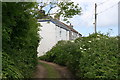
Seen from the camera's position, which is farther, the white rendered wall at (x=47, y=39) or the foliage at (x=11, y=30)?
the white rendered wall at (x=47, y=39)

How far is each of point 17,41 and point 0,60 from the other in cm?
164

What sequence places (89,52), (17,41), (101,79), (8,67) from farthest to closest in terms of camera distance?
(89,52) → (101,79) → (17,41) → (8,67)

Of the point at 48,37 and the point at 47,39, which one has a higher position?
the point at 48,37

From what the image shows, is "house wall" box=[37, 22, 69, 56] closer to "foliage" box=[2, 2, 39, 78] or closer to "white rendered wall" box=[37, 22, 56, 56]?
"white rendered wall" box=[37, 22, 56, 56]

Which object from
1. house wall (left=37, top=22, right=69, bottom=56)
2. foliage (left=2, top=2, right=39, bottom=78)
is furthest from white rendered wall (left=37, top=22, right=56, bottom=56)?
foliage (left=2, top=2, right=39, bottom=78)

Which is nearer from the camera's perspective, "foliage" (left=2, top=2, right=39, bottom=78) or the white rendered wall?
"foliage" (left=2, top=2, right=39, bottom=78)

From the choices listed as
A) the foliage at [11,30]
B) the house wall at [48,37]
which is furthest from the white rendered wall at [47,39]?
the foliage at [11,30]

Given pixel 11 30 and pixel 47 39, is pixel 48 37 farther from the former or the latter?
pixel 11 30

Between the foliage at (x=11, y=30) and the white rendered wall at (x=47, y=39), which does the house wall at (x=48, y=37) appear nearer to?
the white rendered wall at (x=47, y=39)

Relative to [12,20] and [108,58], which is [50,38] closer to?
[108,58]

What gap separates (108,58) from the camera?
6984mm

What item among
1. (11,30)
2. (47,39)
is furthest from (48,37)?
(11,30)

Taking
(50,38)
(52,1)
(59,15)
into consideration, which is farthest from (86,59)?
(50,38)

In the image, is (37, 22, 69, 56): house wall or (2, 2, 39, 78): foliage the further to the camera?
(37, 22, 69, 56): house wall
